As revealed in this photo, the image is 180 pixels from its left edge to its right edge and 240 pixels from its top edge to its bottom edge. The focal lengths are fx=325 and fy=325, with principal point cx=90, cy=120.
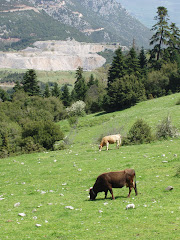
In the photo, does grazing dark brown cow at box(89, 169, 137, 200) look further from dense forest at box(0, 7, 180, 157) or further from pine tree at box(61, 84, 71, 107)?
pine tree at box(61, 84, 71, 107)

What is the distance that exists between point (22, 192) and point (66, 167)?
16.8 ft

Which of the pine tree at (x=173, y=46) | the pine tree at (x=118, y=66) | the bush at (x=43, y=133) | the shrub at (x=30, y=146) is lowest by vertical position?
the shrub at (x=30, y=146)

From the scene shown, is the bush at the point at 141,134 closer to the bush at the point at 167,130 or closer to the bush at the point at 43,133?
the bush at the point at 167,130

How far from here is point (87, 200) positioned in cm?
1360

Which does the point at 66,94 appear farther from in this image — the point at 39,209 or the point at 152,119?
the point at 39,209

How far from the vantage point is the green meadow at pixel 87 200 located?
9.66 metres

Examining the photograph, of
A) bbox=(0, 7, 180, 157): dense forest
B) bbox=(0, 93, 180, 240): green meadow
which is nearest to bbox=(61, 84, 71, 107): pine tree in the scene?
bbox=(0, 7, 180, 157): dense forest

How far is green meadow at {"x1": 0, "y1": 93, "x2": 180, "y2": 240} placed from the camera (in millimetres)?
9664

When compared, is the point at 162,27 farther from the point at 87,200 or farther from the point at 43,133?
the point at 87,200

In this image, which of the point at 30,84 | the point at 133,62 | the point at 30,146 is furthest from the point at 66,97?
the point at 30,146

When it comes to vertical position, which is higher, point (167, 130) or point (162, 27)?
point (162, 27)

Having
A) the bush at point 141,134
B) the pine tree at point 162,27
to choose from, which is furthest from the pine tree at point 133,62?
the bush at point 141,134

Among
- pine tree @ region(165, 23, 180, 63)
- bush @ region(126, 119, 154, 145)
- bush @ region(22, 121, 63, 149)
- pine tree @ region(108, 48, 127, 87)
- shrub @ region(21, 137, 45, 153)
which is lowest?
shrub @ region(21, 137, 45, 153)

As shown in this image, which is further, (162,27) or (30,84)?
(30,84)
